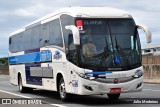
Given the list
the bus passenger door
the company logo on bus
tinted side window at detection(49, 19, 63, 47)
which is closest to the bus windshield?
the bus passenger door

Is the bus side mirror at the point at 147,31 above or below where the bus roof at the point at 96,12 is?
below

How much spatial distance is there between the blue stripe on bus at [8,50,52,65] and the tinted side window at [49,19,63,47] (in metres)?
0.63

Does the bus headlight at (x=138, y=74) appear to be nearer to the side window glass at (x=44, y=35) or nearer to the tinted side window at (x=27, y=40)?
the side window glass at (x=44, y=35)

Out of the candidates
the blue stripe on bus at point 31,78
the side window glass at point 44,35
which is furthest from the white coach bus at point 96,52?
the blue stripe on bus at point 31,78

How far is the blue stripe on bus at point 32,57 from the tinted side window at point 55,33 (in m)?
0.63

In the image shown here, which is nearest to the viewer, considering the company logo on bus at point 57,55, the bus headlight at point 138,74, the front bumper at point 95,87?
the front bumper at point 95,87

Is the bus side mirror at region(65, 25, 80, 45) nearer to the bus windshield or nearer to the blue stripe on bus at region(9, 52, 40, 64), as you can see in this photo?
the bus windshield

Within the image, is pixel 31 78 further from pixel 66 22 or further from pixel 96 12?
pixel 96 12

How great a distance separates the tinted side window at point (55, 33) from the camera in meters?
15.9

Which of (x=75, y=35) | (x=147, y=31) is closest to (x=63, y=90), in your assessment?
(x=75, y=35)

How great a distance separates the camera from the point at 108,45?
568 inches

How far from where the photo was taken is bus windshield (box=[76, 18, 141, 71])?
14227 mm

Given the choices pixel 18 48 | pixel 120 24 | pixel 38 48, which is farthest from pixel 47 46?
pixel 18 48

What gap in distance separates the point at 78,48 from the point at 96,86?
4.50ft
